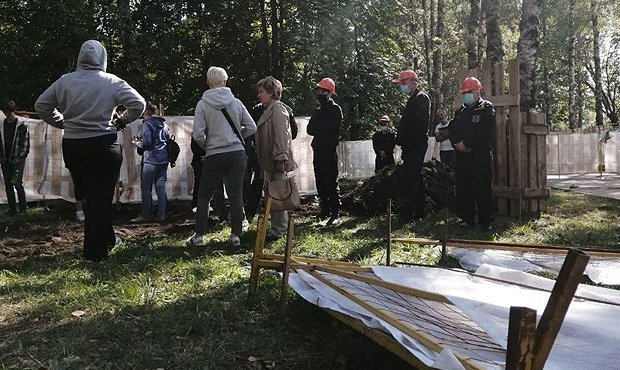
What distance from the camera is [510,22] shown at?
31.3 m

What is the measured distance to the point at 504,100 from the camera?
26.5ft

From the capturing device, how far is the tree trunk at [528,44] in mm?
11148

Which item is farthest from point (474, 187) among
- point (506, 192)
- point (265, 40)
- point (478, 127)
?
point (265, 40)

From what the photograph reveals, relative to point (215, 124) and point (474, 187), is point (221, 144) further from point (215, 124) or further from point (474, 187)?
point (474, 187)

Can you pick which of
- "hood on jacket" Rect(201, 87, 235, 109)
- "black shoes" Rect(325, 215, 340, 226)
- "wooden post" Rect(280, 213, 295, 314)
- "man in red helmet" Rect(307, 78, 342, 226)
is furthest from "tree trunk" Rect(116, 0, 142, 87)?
"wooden post" Rect(280, 213, 295, 314)

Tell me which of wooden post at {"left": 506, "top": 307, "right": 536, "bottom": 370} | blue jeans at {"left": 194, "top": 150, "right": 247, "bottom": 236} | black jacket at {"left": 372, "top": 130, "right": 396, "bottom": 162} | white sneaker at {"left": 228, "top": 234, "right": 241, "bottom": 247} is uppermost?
black jacket at {"left": 372, "top": 130, "right": 396, "bottom": 162}

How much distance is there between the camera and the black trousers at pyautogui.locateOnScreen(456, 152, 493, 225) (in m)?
6.97

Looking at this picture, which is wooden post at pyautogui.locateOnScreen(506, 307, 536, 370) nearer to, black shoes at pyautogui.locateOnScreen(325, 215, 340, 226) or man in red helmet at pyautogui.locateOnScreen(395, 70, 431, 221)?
man in red helmet at pyautogui.locateOnScreen(395, 70, 431, 221)

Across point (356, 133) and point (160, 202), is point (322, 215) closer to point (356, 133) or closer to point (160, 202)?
point (160, 202)

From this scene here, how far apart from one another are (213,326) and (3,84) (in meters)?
17.4

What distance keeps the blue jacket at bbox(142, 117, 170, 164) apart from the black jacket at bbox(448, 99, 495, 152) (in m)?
4.13

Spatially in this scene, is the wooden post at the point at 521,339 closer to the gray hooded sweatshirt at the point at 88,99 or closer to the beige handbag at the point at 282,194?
the gray hooded sweatshirt at the point at 88,99

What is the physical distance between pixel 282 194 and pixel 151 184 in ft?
10.3

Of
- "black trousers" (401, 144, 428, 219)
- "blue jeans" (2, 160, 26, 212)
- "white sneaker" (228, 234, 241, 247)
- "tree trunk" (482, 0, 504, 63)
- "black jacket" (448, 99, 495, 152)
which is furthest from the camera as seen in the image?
"tree trunk" (482, 0, 504, 63)
